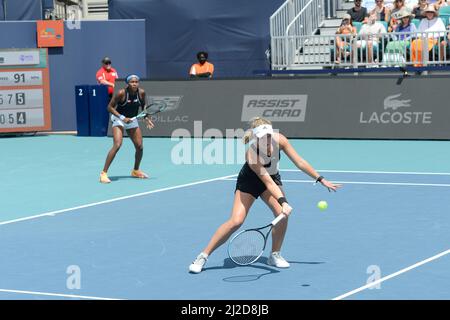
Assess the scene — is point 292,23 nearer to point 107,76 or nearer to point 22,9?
point 107,76

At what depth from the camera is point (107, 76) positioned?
86.3ft

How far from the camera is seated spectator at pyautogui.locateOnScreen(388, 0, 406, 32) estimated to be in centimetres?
2512

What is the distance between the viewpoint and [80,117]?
26656mm

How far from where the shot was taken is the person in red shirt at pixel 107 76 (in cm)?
2609

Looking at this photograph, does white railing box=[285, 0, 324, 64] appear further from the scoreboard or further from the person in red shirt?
the scoreboard

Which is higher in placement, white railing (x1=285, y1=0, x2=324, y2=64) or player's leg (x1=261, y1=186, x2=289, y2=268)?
white railing (x1=285, y1=0, x2=324, y2=64)

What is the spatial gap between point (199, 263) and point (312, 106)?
14.2m

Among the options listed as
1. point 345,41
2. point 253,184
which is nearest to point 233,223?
point 253,184

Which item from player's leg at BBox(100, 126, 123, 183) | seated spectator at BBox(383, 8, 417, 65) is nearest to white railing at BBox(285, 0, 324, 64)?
seated spectator at BBox(383, 8, 417, 65)

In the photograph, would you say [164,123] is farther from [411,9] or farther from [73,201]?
[73,201]

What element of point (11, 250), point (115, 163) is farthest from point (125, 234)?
point (115, 163)

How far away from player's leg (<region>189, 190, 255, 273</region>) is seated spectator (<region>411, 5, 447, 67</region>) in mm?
14815

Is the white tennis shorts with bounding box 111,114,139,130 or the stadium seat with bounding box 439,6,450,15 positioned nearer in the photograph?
the white tennis shorts with bounding box 111,114,139,130

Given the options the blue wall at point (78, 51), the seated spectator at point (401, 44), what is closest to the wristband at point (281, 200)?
the seated spectator at point (401, 44)
